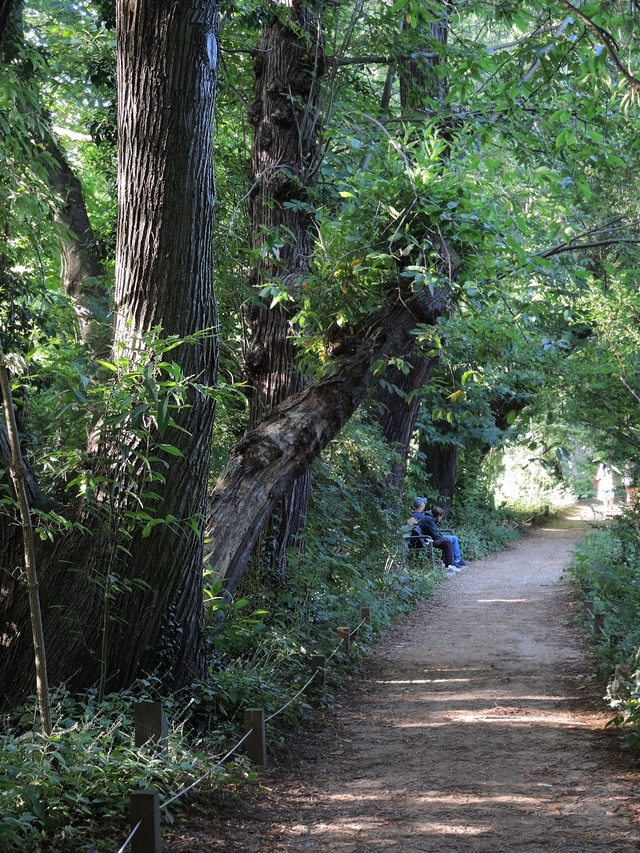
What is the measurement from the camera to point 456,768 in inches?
234

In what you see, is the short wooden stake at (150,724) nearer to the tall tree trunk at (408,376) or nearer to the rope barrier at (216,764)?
the rope barrier at (216,764)

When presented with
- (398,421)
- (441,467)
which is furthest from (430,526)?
(441,467)

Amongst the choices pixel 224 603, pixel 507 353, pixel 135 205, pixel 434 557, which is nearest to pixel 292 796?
pixel 224 603

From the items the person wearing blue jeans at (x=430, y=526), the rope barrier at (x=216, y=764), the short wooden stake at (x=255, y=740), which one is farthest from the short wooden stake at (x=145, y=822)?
the person wearing blue jeans at (x=430, y=526)

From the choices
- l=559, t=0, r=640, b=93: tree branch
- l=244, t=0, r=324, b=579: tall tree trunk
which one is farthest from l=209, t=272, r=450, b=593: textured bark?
l=559, t=0, r=640, b=93: tree branch

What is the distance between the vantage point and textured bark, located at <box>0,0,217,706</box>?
5.38 metres

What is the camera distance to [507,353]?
455 inches

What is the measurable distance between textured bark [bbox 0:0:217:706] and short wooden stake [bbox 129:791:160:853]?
64.1 inches

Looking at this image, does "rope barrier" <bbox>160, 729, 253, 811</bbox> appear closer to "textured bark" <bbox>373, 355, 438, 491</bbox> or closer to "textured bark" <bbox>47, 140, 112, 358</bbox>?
"textured bark" <bbox>47, 140, 112, 358</bbox>

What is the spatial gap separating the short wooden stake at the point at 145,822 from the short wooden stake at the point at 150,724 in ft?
2.88

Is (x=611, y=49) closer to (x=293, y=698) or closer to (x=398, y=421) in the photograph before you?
(x=293, y=698)

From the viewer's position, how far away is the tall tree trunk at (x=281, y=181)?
29.0 feet

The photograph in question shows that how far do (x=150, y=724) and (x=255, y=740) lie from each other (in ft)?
4.05

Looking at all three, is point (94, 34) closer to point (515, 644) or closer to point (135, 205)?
point (135, 205)
